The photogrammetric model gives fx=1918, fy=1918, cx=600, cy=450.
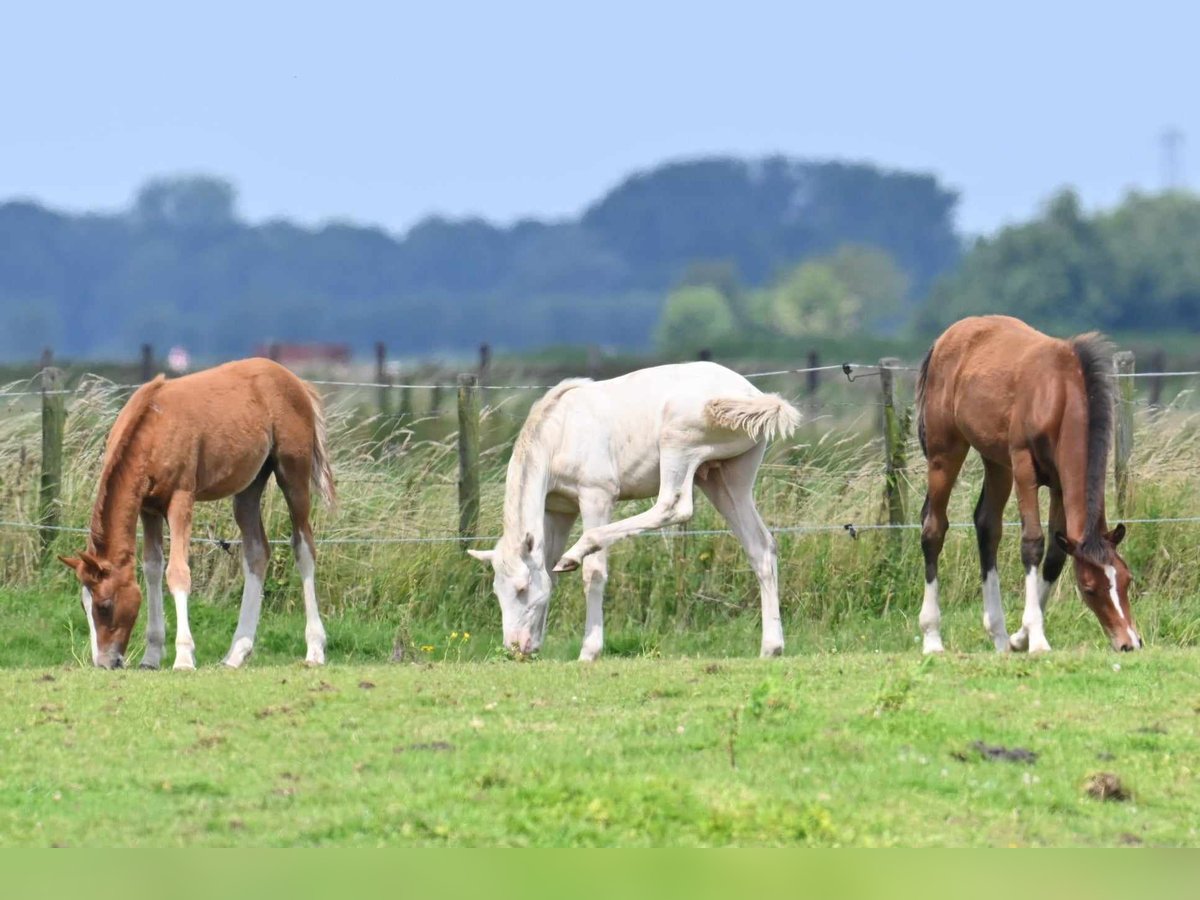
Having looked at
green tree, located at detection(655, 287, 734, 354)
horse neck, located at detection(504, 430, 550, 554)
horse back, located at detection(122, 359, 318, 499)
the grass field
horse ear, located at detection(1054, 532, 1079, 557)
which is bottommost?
the grass field

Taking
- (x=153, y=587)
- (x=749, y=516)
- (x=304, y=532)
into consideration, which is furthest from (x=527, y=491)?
(x=153, y=587)

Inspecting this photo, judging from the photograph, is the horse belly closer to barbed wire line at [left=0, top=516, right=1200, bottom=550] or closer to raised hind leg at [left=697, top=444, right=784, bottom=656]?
barbed wire line at [left=0, top=516, right=1200, bottom=550]

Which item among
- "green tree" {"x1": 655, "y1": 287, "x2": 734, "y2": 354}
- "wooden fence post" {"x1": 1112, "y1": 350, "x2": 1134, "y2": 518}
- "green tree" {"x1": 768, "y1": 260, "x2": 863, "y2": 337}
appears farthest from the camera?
"green tree" {"x1": 768, "y1": 260, "x2": 863, "y2": 337}

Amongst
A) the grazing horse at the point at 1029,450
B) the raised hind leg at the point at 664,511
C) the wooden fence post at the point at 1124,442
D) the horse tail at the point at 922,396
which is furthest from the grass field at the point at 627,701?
the horse tail at the point at 922,396

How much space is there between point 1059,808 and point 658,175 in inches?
6046

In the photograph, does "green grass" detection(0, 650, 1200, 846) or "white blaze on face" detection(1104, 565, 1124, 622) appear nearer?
"green grass" detection(0, 650, 1200, 846)

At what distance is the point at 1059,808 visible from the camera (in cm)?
711

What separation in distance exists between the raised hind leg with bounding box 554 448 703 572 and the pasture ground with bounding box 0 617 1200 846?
142 cm

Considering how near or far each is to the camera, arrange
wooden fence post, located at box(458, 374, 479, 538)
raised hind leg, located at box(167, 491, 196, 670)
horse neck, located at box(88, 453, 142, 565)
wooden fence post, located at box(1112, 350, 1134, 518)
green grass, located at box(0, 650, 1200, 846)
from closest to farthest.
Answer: green grass, located at box(0, 650, 1200, 846)
raised hind leg, located at box(167, 491, 196, 670)
horse neck, located at box(88, 453, 142, 565)
wooden fence post, located at box(1112, 350, 1134, 518)
wooden fence post, located at box(458, 374, 479, 538)

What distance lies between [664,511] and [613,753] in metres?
4.01

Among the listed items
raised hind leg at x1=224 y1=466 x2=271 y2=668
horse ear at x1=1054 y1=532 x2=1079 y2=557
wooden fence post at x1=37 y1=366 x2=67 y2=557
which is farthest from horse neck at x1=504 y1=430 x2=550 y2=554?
wooden fence post at x1=37 y1=366 x2=67 y2=557

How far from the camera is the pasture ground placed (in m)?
6.70

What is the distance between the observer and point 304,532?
1255 centimetres

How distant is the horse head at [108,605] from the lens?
11273 mm
